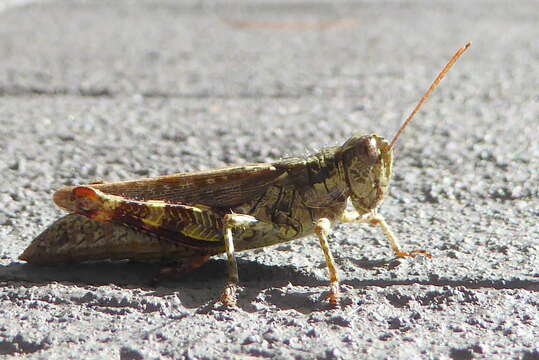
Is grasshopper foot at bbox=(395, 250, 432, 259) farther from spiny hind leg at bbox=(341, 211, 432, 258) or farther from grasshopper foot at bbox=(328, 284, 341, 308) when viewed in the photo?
grasshopper foot at bbox=(328, 284, 341, 308)

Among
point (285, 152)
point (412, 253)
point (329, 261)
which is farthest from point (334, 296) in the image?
point (285, 152)

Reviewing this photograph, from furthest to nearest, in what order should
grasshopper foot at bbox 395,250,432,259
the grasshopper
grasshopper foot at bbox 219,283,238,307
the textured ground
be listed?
grasshopper foot at bbox 395,250,432,259, the grasshopper, grasshopper foot at bbox 219,283,238,307, the textured ground

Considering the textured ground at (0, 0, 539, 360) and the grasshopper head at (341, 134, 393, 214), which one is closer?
the textured ground at (0, 0, 539, 360)

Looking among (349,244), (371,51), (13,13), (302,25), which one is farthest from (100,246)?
(13,13)

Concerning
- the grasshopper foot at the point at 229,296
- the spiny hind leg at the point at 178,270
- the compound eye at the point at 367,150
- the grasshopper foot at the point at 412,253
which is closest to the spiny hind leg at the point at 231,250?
the grasshopper foot at the point at 229,296

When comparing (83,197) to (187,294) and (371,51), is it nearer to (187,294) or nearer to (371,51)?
(187,294)

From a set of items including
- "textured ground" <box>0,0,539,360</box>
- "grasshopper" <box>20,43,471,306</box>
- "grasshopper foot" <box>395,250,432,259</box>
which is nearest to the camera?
"textured ground" <box>0,0,539,360</box>

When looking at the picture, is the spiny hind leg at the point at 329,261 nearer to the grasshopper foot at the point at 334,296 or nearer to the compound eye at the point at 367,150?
the grasshopper foot at the point at 334,296

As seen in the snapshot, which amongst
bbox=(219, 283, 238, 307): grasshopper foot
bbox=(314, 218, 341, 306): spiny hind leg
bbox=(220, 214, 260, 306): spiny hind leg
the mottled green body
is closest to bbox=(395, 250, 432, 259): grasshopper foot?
the mottled green body
